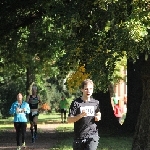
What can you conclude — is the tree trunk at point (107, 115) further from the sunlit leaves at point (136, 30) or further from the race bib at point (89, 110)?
the race bib at point (89, 110)

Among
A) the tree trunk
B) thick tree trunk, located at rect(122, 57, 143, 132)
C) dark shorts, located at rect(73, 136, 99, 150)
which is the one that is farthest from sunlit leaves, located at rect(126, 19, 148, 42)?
the tree trunk

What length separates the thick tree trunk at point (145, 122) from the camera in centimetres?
1417

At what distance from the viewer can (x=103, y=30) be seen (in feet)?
51.1

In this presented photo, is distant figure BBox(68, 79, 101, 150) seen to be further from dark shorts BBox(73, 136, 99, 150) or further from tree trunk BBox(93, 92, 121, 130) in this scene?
tree trunk BBox(93, 92, 121, 130)

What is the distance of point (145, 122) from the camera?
14.3 m

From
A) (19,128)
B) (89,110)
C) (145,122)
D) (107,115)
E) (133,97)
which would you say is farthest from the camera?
(107,115)

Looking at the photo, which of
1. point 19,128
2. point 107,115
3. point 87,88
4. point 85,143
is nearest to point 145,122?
point 19,128

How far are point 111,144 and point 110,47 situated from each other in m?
4.89

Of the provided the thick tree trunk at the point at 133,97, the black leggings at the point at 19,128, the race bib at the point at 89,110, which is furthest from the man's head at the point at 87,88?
the thick tree trunk at the point at 133,97

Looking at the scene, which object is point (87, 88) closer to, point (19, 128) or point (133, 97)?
point (19, 128)

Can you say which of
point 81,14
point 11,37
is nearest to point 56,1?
point 81,14

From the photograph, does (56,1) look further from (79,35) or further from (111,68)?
(111,68)

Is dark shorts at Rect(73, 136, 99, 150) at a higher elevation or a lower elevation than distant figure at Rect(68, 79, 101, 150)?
lower

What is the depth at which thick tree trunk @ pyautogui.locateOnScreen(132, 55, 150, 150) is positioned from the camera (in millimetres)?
14172
